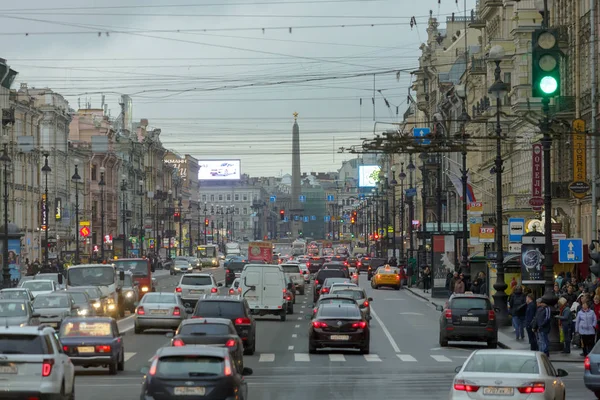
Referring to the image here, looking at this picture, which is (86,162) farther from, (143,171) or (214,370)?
(214,370)

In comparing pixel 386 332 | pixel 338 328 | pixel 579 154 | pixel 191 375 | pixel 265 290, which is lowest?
pixel 386 332

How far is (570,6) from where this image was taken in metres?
60.9

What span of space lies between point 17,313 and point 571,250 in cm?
1589

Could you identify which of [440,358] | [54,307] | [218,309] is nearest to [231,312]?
[218,309]

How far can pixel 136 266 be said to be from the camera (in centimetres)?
6475

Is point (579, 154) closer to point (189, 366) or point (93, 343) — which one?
point (93, 343)

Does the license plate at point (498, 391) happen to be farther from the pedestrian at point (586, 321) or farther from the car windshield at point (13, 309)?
the car windshield at point (13, 309)

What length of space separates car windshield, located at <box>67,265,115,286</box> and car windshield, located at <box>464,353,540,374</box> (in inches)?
1385

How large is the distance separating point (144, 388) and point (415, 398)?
6855 millimetres

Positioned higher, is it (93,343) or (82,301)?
(82,301)

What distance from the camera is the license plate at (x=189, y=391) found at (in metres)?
18.0

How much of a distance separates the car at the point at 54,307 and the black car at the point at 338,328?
8823 mm

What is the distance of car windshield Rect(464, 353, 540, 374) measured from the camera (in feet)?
62.0

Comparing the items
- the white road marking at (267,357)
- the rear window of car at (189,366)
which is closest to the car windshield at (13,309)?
the white road marking at (267,357)
